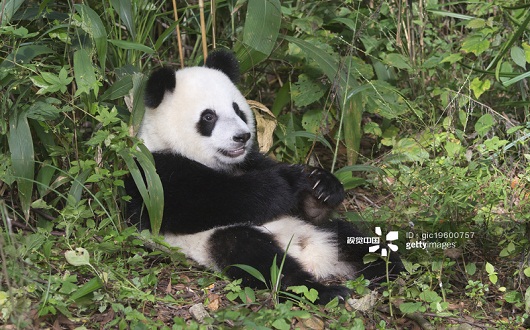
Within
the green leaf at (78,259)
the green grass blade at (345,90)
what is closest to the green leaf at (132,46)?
the green grass blade at (345,90)

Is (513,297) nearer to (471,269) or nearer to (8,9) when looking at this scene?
(471,269)

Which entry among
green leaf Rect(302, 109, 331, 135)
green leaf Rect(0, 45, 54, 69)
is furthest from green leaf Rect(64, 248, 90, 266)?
green leaf Rect(302, 109, 331, 135)

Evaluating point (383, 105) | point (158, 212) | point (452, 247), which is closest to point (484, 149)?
point (452, 247)

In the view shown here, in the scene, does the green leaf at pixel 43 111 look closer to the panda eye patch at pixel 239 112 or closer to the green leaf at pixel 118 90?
the green leaf at pixel 118 90

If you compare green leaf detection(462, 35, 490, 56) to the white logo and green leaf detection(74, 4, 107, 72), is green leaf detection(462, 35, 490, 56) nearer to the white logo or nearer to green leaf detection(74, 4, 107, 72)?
the white logo

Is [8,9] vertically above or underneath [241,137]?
above

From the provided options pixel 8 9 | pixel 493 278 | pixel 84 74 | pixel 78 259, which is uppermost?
pixel 8 9

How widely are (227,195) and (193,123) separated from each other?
1.77 feet

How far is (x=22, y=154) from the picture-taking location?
424 centimetres

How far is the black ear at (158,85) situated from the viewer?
434 cm

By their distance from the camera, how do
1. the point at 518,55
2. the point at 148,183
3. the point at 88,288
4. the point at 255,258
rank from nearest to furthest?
the point at 88,288 → the point at 255,258 → the point at 148,183 → the point at 518,55

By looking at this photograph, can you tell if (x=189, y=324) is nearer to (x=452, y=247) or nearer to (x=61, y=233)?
(x=61, y=233)

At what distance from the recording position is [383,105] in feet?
17.7

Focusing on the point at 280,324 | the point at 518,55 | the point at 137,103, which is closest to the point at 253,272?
the point at 280,324
